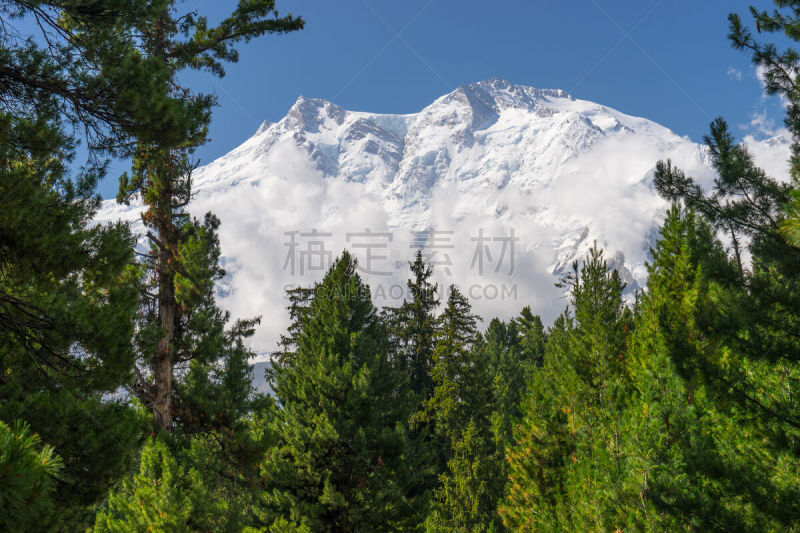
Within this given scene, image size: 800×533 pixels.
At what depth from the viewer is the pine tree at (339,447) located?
13.3 m

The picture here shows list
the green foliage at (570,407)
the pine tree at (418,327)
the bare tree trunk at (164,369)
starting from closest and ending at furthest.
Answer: the bare tree trunk at (164,369) < the green foliage at (570,407) < the pine tree at (418,327)

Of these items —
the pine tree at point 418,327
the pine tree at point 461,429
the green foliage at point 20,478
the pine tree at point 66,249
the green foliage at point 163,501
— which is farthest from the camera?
the pine tree at point 418,327

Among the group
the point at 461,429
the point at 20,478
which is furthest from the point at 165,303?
the point at 461,429

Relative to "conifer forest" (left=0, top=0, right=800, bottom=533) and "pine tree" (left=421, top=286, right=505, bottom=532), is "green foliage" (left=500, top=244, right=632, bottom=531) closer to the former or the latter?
"conifer forest" (left=0, top=0, right=800, bottom=533)

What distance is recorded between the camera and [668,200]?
8008 mm

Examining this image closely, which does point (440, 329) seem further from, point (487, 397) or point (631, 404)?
point (631, 404)

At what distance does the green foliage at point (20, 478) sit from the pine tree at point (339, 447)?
36.6 ft

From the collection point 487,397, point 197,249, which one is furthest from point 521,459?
point 487,397

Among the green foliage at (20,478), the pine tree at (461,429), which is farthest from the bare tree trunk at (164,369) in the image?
the pine tree at (461,429)

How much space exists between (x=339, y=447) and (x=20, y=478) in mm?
12448

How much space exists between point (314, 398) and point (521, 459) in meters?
6.77

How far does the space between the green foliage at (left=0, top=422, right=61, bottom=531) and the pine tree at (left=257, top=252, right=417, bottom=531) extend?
11.1 meters

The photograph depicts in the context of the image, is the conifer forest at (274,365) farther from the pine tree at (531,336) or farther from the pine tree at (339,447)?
the pine tree at (531,336)

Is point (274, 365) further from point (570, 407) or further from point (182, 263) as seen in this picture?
point (570, 407)
